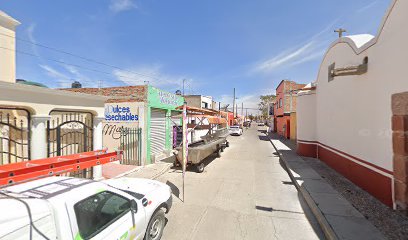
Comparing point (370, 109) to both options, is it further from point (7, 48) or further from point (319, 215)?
point (7, 48)

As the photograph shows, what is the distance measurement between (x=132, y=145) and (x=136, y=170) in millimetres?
1629

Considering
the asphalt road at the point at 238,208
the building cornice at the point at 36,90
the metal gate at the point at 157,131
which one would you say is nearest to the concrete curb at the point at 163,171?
the asphalt road at the point at 238,208

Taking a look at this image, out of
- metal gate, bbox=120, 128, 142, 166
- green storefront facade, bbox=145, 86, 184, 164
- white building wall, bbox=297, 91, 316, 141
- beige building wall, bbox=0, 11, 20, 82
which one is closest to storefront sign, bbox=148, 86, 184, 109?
green storefront facade, bbox=145, 86, 184, 164

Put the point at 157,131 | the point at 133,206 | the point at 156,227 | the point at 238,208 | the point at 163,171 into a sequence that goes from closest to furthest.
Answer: the point at 133,206
the point at 156,227
the point at 238,208
the point at 163,171
the point at 157,131

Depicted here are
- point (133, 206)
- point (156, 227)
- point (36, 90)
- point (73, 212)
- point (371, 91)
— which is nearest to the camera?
point (73, 212)

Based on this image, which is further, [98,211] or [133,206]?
[133,206]

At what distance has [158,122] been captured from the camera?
40.1ft

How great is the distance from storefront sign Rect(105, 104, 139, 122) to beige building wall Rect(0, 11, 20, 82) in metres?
4.72

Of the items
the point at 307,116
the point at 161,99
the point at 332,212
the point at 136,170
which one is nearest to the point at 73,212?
the point at 332,212

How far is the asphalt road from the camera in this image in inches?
176

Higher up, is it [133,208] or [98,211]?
[98,211]

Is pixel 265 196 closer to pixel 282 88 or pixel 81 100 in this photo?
pixel 81 100

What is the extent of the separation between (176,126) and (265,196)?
9.76m

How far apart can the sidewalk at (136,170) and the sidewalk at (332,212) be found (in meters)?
6.03
